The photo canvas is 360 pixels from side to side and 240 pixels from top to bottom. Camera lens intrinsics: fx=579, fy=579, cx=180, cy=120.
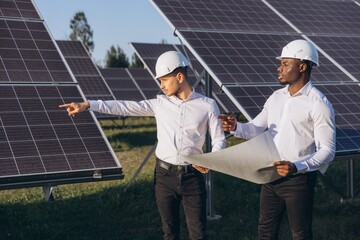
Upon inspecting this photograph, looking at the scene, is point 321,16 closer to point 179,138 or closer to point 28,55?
point 28,55

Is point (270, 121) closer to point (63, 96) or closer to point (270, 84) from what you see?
point (63, 96)

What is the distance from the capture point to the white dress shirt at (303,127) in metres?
4.84

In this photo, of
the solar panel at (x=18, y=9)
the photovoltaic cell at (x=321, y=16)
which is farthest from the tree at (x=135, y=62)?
the solar panel at (x=18, y=9)

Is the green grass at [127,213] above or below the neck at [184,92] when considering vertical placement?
below

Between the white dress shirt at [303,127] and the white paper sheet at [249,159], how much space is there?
25 centimetres

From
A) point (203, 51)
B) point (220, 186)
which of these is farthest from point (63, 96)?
point (220, 186)

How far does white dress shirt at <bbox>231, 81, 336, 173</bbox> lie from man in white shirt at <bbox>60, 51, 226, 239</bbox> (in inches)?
15.9

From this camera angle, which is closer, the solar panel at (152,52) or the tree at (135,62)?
the solar panel at (152,52)

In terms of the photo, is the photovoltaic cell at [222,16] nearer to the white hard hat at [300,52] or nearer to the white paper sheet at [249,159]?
the white hard hat at [300,52]

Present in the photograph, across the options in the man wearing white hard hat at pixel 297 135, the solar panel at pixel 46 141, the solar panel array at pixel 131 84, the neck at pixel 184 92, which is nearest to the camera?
the man wearing white hard hat at pixel 297 135

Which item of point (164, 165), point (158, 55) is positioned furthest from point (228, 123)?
point (158, 55)

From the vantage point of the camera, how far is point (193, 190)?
5.46 m

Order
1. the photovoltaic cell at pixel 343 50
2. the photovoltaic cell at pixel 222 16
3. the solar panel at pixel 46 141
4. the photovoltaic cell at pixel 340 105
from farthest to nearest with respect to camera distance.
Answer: the photovoltaic cell at pixel 343 50 → the photovoltaic cell at pixel 222 16 → the photovoltaic cell at pixel 340 105 → the solar panel at pixel 46 141

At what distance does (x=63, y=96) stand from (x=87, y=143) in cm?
96
